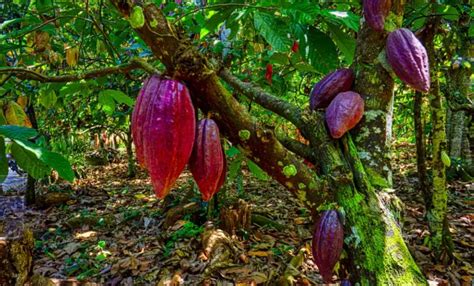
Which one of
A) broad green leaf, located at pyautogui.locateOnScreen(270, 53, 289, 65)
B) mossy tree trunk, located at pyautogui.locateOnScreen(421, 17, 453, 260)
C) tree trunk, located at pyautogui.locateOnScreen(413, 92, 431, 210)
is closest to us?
broad green leaf, located at pyautogui.locateOnScreen(270, 53, 289, 65)

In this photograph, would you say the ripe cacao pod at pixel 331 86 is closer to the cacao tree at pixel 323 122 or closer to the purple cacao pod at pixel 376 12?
the cacao tree at pixel 323 122

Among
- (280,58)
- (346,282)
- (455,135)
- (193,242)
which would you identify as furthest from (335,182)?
(455,135)

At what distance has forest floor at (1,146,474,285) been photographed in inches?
86.7

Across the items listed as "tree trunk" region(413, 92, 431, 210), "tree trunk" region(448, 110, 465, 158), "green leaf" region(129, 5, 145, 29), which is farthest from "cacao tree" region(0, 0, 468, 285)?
"tree trunk" region(448, 110, 465, 158)

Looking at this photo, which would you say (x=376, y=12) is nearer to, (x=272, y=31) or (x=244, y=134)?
(x=272, y=31)

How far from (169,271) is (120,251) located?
0.66m

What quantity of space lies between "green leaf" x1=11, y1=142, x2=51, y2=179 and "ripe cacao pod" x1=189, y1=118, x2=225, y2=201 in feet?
1.38

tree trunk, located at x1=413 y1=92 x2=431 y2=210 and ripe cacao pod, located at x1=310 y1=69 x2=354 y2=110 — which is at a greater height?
ripe cacao pod, located at x1=310 y1=69 x2=354 y2=110

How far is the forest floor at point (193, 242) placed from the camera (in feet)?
7.23

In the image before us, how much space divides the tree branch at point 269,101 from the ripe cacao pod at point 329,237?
23 cm

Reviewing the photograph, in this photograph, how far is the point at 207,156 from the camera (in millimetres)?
591

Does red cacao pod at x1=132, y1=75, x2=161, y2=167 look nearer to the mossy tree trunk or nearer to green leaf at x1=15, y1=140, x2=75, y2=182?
green leaf at x1=15, y1=140, x2=75, y2=182

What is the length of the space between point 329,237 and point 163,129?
386 mm

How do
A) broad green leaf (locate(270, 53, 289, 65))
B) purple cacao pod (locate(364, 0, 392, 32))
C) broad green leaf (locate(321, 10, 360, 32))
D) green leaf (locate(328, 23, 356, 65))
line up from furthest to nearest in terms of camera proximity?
broad green leaf (locate(270, 53, 289, 65))
green leaf (locate(328, 23, 356, 65))
broad green leaf (locate(321, 10, 360, 32))
purple cacao pod (locate(364, 0, 392, 32))
